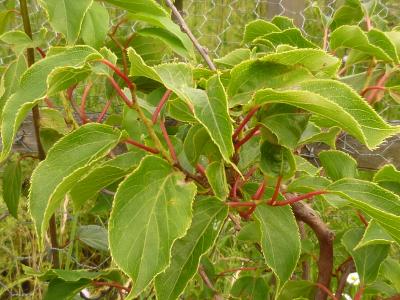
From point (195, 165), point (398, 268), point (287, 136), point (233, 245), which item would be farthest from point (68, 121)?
point (233, 245)

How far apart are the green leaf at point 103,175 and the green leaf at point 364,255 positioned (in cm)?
31

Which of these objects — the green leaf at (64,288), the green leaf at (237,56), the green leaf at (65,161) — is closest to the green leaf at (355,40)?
the green leaf at (237,56)

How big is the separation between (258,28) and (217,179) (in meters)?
0.34

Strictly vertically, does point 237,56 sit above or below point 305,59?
below

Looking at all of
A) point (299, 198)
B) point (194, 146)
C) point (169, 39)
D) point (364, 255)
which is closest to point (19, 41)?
point (169, 39)

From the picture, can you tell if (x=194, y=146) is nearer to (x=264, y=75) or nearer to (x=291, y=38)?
(x=264, y=75)

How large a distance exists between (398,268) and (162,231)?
483mm

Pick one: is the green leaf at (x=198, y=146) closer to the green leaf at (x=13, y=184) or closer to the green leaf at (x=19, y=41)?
the green leaf at (x=19, y=41)

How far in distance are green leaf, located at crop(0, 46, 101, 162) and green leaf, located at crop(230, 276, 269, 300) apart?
537mm

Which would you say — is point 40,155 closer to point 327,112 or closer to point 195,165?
point 195,165

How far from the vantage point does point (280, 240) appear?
69 centimetres

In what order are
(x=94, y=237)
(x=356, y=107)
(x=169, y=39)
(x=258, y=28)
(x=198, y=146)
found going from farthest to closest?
(x=94, y=237), (x=258, y=28), (x=169, y=39), (x=198, y=146), (x=356, y=107)

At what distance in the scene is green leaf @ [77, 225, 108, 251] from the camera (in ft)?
3.62

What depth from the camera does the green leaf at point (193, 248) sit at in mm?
641
